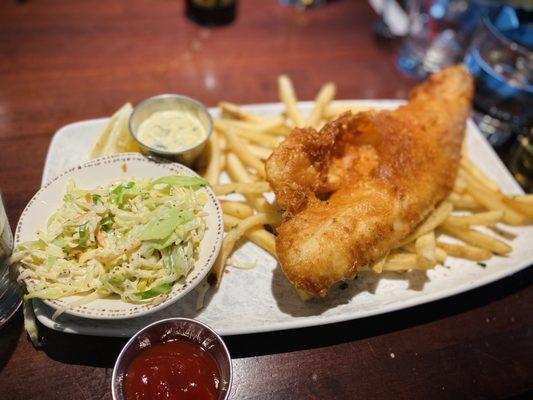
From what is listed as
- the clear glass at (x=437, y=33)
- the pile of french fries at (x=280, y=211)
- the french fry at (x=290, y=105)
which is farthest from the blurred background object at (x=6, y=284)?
the clear glass at (x=437, y=33)

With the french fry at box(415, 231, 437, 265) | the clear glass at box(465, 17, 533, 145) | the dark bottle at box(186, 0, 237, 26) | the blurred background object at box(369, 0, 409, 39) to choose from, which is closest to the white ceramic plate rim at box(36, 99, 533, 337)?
the french fry at box(415, 231, 437, 265)

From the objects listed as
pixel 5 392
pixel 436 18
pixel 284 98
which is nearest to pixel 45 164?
pixel 5 392

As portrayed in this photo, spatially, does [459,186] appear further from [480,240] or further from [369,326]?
[369,326]

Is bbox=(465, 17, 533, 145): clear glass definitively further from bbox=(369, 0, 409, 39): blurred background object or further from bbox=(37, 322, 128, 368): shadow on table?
bbox=(37, 322, 128, 368): shadow on table

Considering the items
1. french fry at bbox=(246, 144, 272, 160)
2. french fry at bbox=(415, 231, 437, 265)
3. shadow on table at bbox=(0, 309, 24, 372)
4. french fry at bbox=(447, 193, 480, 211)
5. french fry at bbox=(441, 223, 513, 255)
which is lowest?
shadow on table at bbox=(0, 309, 24, 372)

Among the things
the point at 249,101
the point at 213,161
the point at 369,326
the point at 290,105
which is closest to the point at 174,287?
the point at 213,161

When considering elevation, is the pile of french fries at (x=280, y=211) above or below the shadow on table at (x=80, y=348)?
above

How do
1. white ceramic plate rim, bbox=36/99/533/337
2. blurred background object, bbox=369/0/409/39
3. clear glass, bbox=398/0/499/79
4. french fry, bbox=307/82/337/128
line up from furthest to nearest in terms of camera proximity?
blurred background object, bbox=369/0/409/39 → clear glass, bbox=398/0/499/79 → french fry, bbox=307/82/337/128 → white ceramic plate rim, bbox=36/99/533/337

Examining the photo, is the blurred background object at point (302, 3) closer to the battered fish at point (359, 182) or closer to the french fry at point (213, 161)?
the battered fish at point (359, 182)
